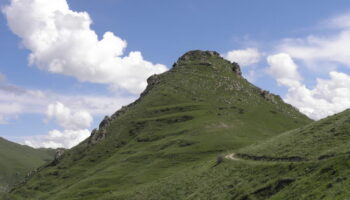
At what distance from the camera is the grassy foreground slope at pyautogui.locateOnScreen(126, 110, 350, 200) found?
53.5 meters

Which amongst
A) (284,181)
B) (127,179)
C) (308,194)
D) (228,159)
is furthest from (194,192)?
(127,179)

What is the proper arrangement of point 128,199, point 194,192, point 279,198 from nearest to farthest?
1. point 279,198
2. point 194,192
3. point 128,199

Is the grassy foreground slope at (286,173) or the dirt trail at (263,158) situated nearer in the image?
the grassy foreground slope at (286,173)

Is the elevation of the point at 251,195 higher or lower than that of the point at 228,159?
lower

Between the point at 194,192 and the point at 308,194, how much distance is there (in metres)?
41.4

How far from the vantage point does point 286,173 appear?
66.1 metres

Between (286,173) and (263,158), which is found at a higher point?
(263,158)

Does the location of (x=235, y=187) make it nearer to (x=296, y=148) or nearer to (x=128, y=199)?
(x=296, y=148)

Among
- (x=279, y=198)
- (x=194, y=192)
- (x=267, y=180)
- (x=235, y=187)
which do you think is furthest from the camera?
(x=194, y=192)

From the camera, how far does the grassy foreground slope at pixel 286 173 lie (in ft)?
176

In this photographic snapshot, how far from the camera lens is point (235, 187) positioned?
2931 inches

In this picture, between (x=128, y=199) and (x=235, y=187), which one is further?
(x=128, y=199)

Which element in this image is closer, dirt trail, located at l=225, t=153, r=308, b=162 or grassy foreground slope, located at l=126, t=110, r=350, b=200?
grassy foreground slope, located at l=126, t=110, r=350, b=200

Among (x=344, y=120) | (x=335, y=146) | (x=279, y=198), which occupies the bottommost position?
(x=279, y=198)
